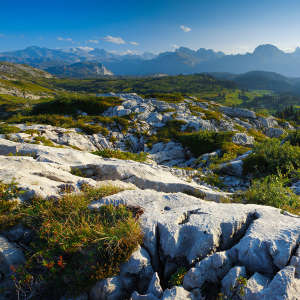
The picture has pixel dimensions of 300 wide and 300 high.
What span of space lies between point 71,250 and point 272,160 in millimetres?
17718

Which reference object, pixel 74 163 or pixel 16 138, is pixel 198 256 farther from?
pixel 16 138

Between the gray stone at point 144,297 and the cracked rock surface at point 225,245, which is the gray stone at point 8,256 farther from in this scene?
the gray stone at point 144,297

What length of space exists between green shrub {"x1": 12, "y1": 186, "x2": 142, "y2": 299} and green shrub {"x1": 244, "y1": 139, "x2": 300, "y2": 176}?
15155 millimetres

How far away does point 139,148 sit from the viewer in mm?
36781

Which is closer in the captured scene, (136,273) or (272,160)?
(136,273)

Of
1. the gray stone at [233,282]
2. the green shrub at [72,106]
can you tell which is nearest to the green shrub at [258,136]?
the gray stone at [233,282]

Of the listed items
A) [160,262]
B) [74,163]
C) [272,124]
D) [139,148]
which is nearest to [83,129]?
[139,148]

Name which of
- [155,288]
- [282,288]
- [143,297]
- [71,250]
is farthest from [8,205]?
[282,288]

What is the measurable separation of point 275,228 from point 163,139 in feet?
106

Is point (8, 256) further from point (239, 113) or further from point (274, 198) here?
point (239, 113)

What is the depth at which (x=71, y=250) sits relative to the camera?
5.13m

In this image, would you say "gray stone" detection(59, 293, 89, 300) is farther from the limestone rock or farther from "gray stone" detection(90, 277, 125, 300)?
the limestone rock

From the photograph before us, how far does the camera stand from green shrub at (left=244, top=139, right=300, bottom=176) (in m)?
15.8

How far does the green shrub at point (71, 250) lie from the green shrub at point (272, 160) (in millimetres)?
15155
